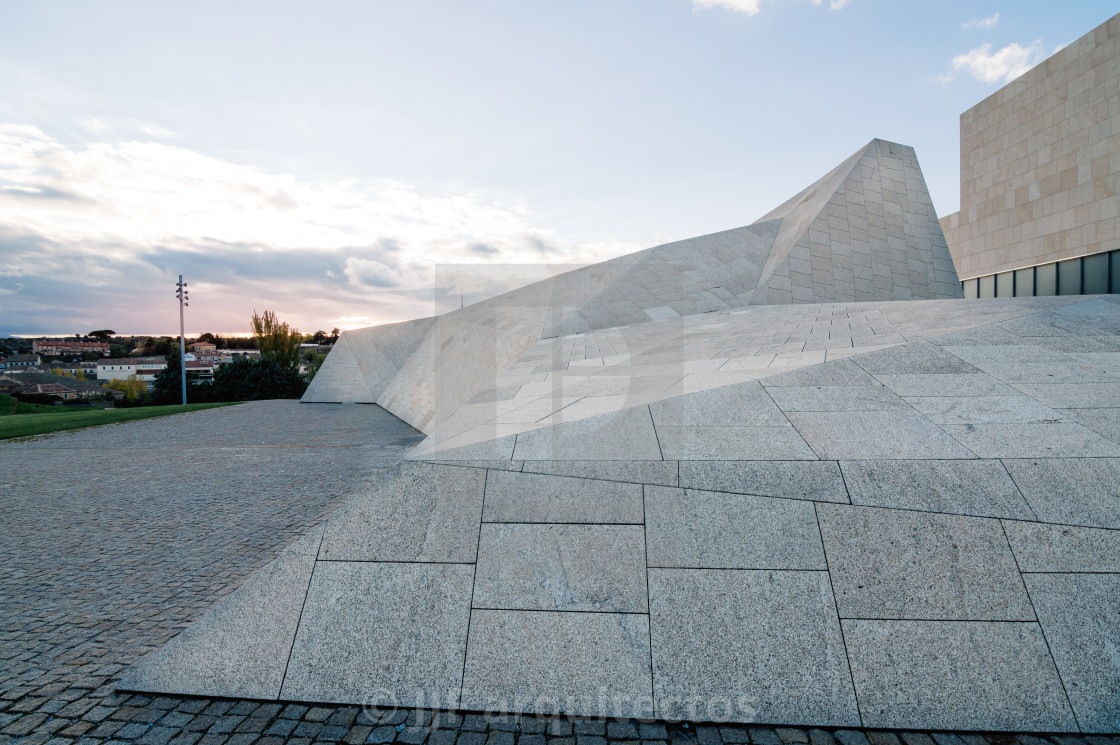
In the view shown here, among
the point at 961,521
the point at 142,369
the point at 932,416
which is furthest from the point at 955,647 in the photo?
the point at 142,369

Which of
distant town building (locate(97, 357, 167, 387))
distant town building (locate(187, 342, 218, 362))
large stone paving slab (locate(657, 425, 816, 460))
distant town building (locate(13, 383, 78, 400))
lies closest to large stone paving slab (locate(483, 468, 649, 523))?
large stone paving slab (locate(657, 425, 816, 460))

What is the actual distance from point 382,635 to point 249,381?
41632 millimetres

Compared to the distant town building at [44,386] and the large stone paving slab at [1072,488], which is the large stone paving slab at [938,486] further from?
the distant town building at [44,386]

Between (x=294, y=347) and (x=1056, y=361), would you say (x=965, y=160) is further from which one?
(x=294, y=347)

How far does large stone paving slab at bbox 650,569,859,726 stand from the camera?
2.97 metres

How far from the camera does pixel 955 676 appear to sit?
2977 mm

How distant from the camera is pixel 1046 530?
337 centimetres

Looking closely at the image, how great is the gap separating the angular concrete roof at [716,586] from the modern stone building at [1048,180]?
72.0ft

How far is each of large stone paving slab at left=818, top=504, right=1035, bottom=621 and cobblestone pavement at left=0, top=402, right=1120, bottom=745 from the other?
0.61 meters

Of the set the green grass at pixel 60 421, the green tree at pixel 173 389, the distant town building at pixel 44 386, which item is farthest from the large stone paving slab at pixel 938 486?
the green tree at pixel 173 389

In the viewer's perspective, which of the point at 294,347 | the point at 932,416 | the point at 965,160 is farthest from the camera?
the point at 294,347

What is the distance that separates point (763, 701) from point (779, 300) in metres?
13.8

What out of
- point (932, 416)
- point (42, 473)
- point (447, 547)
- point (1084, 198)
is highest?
point (1084, 198)
